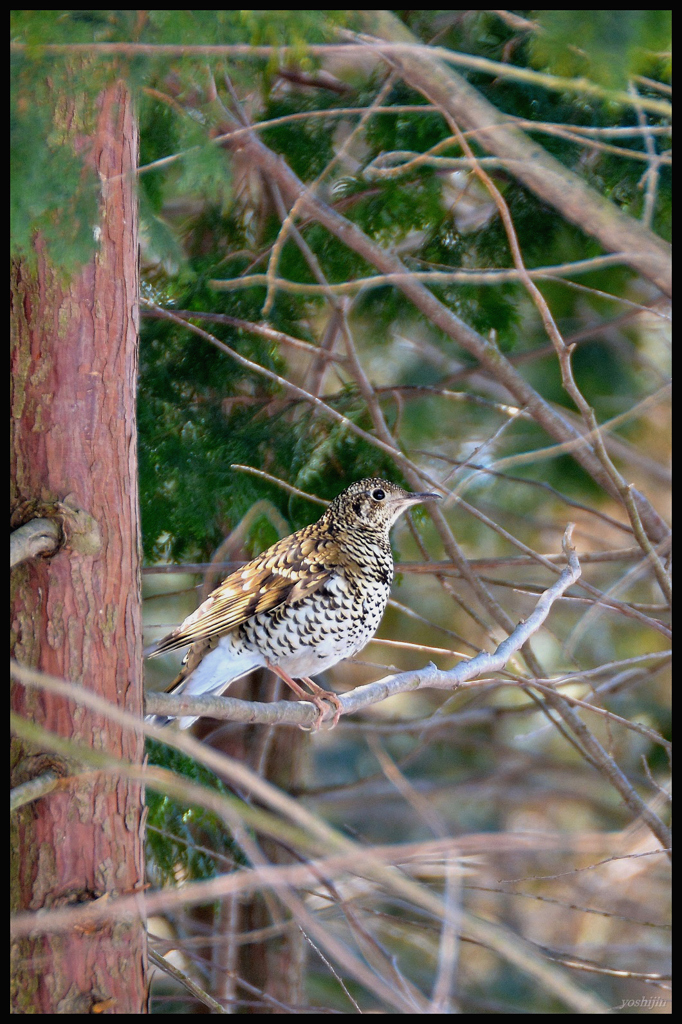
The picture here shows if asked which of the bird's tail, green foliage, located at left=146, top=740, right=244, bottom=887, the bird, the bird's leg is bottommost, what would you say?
green foliage, located at left=146, top=740, right=244, bottom=887

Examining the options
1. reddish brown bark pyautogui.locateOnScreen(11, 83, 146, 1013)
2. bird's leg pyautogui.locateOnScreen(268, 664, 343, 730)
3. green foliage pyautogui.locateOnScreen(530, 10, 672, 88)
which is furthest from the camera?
bird's leg pyautogui.locateOnScreen(268, 664, 343, 730)

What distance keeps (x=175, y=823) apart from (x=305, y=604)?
0.93m

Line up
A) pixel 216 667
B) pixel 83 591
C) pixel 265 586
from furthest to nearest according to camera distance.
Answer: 1. pixel 216 667
2. pixel 265 586
3. pixel 83 591

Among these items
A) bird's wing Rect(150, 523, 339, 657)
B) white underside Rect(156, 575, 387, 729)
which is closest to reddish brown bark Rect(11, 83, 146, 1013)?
bird's wing Rect(150, 523, 339, 657)

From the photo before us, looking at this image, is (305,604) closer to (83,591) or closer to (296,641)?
(296,641)

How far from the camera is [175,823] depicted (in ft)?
9.62

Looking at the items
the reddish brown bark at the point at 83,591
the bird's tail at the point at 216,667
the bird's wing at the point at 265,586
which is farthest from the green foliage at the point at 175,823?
the reddish brown bark at the point at 83,591

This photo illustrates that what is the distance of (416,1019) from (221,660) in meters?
1.35

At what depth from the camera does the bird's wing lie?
2539mm

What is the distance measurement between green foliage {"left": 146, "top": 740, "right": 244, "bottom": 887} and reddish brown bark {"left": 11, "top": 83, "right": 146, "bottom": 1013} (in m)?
0.89

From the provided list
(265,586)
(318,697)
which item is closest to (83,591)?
(265,586)

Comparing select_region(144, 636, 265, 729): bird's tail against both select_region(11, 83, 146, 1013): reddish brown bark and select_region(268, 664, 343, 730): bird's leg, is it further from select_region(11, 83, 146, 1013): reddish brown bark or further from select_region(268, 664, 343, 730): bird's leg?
select_region(11, 83, 146, 1013): reddish brown bark

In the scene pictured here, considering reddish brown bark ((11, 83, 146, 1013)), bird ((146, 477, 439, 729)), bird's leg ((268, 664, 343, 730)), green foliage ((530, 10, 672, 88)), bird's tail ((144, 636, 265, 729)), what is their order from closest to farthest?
green foliage ((530, 10, 672, 88)) → reddish brown bark ((11, 83, 146, 1013)) → bird's leg ((268, 664, 343, 730)) → bird ((146, 477, 439, 729)) → bird's tail ((144, 636, 265, 729))
